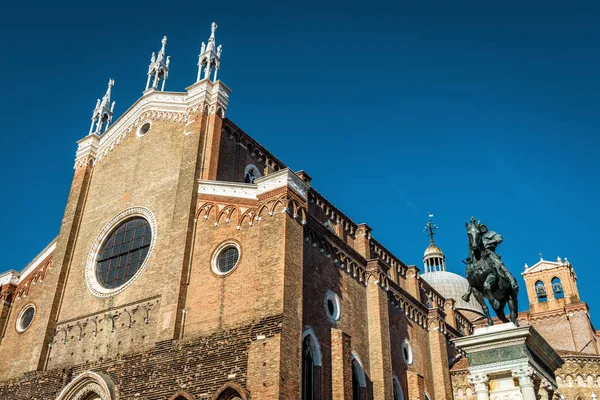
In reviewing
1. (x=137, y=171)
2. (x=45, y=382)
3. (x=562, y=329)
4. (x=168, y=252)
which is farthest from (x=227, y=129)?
(x=562, y=329)

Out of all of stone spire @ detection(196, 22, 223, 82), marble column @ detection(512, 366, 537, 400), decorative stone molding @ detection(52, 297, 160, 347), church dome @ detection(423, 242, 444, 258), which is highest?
church dome @ detection(423, 242, 444, 258)

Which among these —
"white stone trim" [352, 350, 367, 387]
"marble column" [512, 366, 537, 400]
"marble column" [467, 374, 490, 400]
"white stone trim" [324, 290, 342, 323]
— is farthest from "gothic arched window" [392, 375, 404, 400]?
"marble column" [512, 366, 537, 400]

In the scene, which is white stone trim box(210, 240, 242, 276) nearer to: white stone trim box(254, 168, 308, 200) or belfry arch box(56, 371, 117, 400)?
white stone trim box(254, 168, 308, 200)

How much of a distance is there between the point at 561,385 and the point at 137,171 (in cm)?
1941

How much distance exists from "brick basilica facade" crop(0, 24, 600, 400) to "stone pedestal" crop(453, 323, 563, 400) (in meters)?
5.71

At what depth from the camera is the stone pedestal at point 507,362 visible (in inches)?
456

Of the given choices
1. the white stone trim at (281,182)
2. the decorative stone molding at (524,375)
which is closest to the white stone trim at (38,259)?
the white stone trim at (281,182)

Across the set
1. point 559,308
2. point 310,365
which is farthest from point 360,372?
point 559,308

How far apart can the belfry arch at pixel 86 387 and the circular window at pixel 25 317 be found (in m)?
5.52

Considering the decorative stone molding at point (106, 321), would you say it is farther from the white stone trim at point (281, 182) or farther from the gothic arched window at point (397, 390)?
the gothic arched window at point (397, 390)

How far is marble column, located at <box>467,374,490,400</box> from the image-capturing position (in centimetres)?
1182

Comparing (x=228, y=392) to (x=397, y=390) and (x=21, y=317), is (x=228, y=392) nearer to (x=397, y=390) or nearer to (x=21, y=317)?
(x=397, y=390)

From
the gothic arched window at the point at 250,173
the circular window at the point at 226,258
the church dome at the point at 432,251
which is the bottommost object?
the circular window at the point at 226,258

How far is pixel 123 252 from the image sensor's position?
74.6 ft
